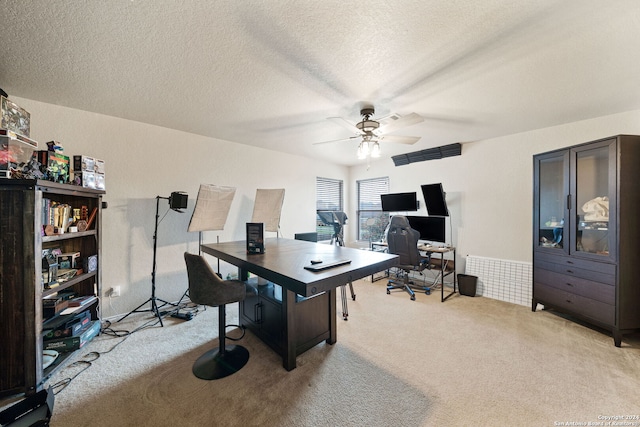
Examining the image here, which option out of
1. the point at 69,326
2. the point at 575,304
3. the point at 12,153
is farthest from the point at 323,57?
the point at 575,304

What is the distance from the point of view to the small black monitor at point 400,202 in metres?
4.36

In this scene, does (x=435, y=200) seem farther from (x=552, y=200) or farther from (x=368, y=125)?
(x=368, y=125)

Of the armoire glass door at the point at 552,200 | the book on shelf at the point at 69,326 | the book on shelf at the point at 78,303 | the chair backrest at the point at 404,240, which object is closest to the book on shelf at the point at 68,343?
the book on shelf at the point at 69,326

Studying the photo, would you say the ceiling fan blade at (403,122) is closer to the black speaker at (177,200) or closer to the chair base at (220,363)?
the black speaker at (177,200)

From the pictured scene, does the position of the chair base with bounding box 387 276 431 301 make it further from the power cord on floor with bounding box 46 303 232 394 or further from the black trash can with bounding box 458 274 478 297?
the power cord on floor with bounding box 46 303 232 394

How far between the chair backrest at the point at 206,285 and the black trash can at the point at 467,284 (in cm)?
354

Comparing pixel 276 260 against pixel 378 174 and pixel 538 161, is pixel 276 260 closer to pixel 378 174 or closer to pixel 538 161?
pixel 538 161

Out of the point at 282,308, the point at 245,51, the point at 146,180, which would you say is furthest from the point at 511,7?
the point at 146,180

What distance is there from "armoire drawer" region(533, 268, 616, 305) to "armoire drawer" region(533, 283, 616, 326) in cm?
4

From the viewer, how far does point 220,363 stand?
200 centimetres

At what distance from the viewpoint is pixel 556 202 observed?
2938mm

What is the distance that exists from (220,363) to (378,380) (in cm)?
133

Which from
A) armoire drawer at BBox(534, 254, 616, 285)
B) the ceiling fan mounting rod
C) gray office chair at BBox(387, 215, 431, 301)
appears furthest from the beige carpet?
the ceiling fan mounting rod

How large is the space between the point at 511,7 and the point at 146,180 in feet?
12.5
